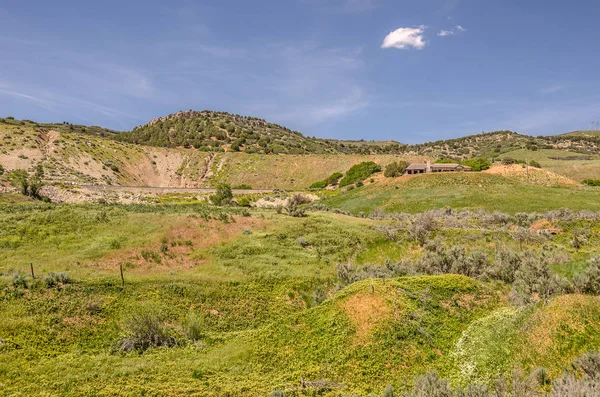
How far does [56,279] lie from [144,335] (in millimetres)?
7334

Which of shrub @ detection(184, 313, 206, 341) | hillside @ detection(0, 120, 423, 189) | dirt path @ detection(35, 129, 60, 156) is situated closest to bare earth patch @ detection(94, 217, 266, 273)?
shrub @ detection(184, 313, 206, 341)

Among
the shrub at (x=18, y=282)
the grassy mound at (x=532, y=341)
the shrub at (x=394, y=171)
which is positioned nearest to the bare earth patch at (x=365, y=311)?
the grassy mound at (x=532, y=341)

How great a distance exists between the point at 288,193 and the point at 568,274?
192 ft

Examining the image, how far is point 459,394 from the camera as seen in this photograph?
25.9ft

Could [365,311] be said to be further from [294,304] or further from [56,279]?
[56,279]

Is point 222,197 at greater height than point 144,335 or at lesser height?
greater

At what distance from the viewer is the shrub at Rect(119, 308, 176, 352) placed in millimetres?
13546

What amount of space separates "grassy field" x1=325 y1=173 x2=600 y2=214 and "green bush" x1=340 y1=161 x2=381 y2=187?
13106 millimetres

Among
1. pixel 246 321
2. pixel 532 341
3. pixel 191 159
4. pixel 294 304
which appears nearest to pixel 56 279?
pixel 246 321

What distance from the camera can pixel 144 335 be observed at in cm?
1380

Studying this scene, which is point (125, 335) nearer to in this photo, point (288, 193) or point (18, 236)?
point (18, 236)

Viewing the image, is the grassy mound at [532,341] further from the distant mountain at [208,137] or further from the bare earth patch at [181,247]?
the distant mountain at [208,137]

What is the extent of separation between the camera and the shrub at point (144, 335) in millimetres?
13546

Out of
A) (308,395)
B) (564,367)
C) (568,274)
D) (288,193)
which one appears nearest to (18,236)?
(308,395)
